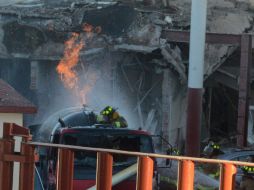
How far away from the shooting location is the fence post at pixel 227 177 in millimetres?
3018

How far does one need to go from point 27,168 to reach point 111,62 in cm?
1648

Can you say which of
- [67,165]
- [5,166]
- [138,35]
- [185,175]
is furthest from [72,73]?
[185,175]

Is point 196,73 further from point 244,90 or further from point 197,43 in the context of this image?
point 244,90

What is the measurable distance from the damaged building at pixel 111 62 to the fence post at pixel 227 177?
16.0 meters

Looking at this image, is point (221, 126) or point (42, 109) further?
point (221, 126)

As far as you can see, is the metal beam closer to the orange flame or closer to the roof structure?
the orange flame

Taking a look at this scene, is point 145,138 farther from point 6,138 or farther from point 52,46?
point 52,46

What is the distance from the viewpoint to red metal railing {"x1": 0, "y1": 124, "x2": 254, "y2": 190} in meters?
3.11

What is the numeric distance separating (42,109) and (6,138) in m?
16.3

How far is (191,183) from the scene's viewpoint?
3096 millimetres

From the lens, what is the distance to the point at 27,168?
3.42 m

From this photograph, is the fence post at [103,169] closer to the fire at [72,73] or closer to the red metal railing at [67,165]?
the red metal railing at [67,165]

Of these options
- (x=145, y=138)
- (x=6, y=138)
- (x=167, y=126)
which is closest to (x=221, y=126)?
(x=167, y=126)

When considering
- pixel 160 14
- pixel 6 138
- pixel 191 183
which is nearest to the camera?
pixel 191 183
